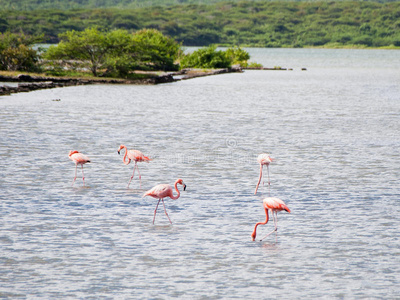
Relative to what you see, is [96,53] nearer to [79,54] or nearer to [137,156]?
[79,54]

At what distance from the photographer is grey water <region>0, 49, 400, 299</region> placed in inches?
325

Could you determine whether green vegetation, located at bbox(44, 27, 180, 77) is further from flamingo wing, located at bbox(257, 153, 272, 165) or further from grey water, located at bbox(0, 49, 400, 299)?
flamingo wing, located at bbox(257, 153, 272, 165)

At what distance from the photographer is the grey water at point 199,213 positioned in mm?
8266

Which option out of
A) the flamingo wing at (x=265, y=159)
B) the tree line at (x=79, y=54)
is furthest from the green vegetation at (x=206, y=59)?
the flamingo wing at (x=265, y=159)

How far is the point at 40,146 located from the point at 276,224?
9.98 meters

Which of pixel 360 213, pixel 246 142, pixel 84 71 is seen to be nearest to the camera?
pixel 360 213

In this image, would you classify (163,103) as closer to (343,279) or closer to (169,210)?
(169,210)

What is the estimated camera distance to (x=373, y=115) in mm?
30031

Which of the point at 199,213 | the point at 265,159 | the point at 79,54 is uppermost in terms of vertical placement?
the point at 79,54

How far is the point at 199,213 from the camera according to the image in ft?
38.2

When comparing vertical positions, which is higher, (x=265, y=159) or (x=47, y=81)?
(x=265, y=159)

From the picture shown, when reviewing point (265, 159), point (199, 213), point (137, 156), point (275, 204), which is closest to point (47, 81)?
point (137, 156)

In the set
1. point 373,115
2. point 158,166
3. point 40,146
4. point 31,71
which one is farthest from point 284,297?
point 31,71

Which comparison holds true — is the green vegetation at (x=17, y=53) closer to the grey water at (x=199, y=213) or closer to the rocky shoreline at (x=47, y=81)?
the rocky shoreline at (x=47, y=81)
